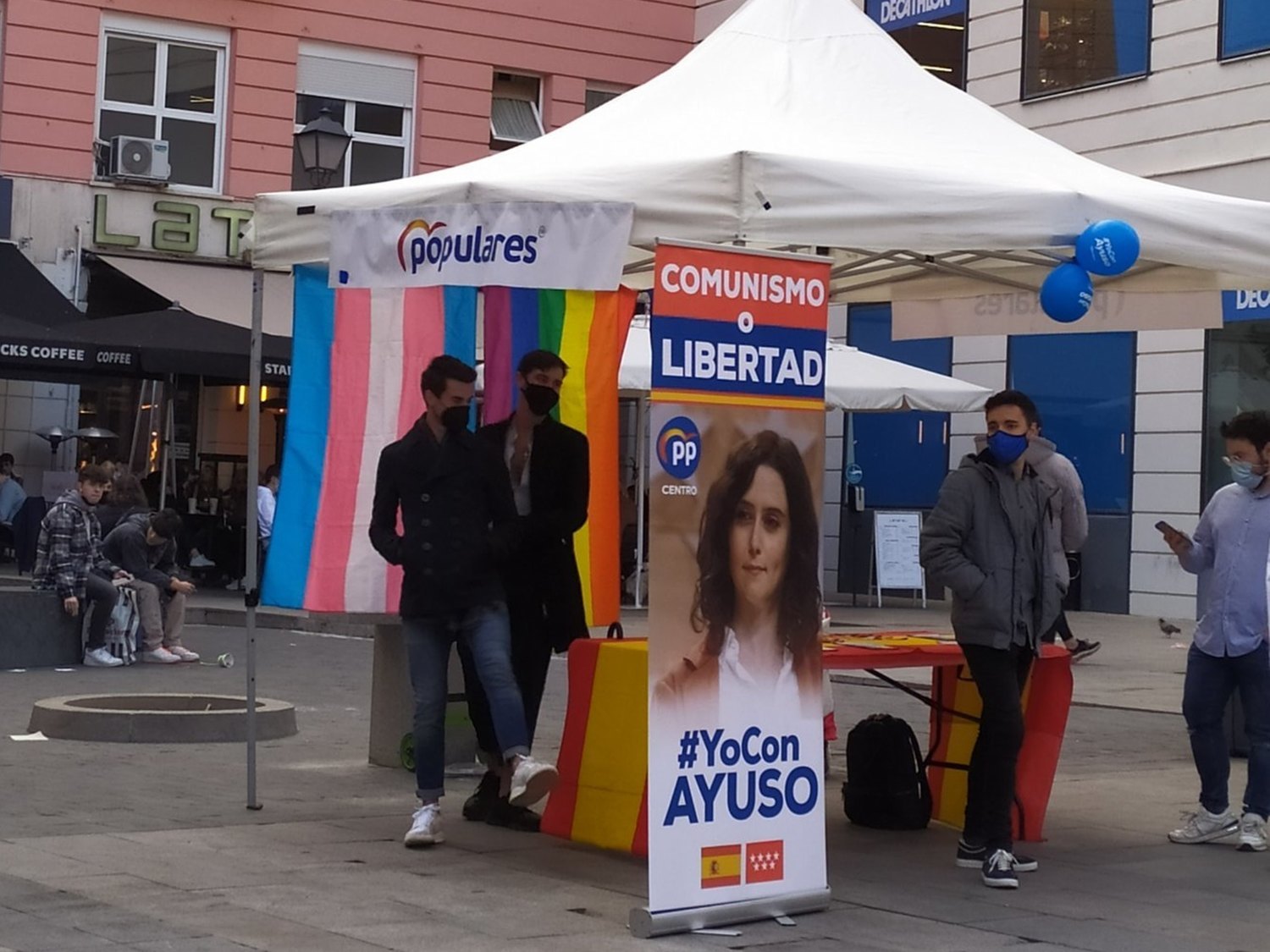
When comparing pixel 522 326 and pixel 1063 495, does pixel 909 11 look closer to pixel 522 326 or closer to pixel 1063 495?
pixel 1063 495

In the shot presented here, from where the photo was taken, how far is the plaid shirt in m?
15.2

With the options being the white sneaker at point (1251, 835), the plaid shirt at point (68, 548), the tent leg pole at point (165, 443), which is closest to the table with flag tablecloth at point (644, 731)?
the white sneaker at point (1251, 835)

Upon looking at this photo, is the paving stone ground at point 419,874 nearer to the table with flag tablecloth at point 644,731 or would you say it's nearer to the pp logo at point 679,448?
the table with flag tablecloth at point 644,731

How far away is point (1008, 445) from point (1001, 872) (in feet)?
5.31

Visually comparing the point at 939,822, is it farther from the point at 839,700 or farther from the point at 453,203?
the point at 839,700

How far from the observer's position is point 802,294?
6.99 metres

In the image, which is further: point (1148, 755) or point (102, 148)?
point (102, 148)

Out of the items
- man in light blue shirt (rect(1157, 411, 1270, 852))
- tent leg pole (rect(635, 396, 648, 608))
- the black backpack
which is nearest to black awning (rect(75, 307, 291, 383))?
tent leg pole (rect(635, 396, 648, 608))

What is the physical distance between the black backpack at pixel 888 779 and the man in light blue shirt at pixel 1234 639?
44.3 inches

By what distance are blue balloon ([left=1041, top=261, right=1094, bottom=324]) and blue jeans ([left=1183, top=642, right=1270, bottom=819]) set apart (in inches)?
66.9

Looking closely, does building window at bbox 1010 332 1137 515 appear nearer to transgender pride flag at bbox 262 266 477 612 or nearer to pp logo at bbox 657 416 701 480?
transgender pride flag at bbox 262 266 477 612

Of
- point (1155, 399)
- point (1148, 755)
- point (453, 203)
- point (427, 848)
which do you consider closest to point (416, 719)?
point (427, 848)


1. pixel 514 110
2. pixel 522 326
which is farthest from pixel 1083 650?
pixel 514 110

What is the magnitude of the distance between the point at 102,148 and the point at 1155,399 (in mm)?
13278
